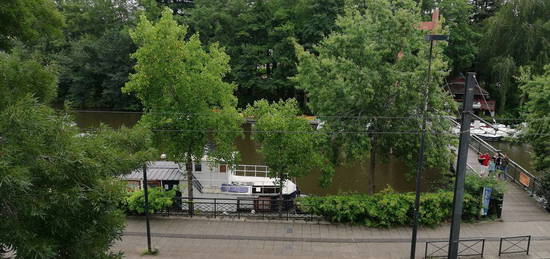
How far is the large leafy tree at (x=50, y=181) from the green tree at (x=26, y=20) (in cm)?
178

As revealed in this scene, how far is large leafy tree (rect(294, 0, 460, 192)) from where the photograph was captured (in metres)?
17.6

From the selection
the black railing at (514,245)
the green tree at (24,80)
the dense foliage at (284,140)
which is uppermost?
the green tree at (24,80)

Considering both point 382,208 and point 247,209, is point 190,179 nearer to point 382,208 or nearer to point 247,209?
point 247,209

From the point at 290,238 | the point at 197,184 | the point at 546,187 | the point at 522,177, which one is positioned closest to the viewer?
the point at 290,238

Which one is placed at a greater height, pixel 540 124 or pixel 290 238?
pixel 540 124

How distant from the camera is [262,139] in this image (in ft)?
57.3

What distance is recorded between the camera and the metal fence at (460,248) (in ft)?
48.3

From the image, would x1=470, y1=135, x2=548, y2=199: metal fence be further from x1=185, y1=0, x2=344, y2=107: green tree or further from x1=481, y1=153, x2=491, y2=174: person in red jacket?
x1=185, y1=0, x2=344, y2=107: green tree

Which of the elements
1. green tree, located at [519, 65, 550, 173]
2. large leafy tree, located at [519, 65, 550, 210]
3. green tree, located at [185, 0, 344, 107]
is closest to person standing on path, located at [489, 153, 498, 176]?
large leafy tree, located at [519, 65, 550, 210]

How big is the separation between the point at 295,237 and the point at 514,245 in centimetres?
747

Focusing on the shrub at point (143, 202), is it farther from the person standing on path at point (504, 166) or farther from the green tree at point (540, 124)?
the person standing on path at point (504, 166)

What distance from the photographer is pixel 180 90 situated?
1712cm

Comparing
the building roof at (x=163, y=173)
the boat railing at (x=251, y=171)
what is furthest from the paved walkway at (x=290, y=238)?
the boat railing at (x=251, y=171)

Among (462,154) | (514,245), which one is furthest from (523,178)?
(462,154)
